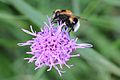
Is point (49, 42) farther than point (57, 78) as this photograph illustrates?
No

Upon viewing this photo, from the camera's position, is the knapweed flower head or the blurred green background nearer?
the knapweed flower head

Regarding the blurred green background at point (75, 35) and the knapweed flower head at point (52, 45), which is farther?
the blurred green background at point (75, 35)

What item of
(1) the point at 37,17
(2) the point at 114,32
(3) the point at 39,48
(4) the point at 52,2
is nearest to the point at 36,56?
(3) the point at 39,48

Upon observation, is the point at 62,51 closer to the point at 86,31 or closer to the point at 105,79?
the point at 105,79
